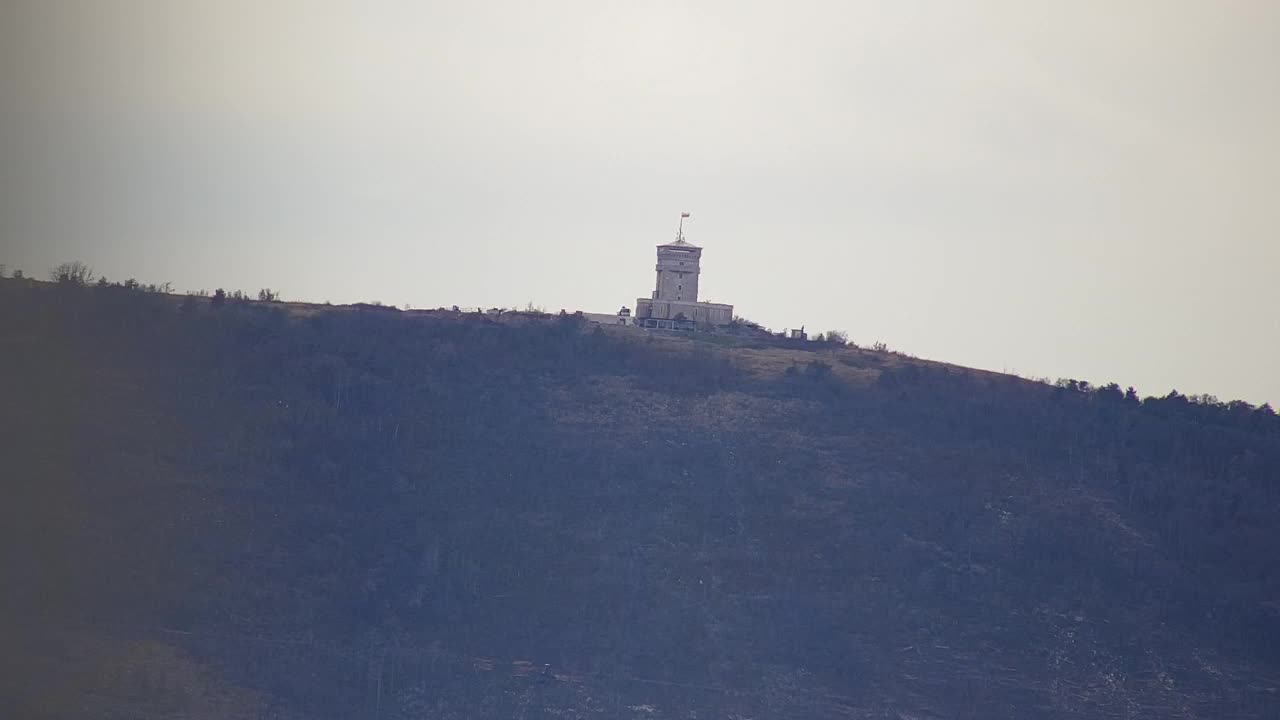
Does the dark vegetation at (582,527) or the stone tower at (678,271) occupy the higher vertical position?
the stone tower at (678,271)

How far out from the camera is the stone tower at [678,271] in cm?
9750

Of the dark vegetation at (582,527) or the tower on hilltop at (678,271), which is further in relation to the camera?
the tower on hilltop at (678,271)

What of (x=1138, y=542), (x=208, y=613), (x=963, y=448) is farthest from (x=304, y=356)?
(x=1138, y=542)

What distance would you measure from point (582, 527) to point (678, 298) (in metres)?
23.7

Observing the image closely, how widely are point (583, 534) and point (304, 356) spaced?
18.7 metres

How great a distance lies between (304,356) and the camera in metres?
88.4

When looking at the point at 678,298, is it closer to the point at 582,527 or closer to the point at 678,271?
the point at 678,271

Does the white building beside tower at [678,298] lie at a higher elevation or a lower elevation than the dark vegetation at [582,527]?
higher

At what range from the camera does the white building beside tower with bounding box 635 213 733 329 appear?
9756 cm

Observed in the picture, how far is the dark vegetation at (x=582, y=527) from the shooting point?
2621 inches

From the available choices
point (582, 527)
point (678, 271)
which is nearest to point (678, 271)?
point (678, 271)

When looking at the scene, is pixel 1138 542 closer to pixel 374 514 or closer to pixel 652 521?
pixel 652 521

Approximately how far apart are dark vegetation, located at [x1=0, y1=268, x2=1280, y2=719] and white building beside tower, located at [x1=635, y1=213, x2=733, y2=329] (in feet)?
14.9

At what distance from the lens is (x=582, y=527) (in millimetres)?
78000
